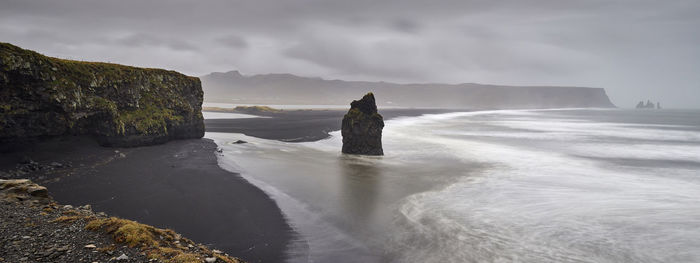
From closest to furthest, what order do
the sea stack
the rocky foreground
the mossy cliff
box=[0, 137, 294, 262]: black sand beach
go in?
the rocky foreground → box=[0, 137, 294, 262]: black sand beach → the mossy cliff → the sea stack

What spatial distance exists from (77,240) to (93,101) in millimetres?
15707

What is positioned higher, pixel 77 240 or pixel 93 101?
pixel 93 101

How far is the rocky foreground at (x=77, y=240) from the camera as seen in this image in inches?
213

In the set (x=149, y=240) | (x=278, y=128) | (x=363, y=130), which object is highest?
(x=363, y=130)

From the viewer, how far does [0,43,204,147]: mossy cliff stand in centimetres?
1409

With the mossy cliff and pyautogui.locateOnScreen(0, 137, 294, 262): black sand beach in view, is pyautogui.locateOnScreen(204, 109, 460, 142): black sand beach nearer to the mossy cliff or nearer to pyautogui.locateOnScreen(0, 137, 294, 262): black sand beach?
the mossy cliff

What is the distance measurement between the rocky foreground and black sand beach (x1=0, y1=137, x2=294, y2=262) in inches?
69.7

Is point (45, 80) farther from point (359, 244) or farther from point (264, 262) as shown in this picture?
point (359, 244)

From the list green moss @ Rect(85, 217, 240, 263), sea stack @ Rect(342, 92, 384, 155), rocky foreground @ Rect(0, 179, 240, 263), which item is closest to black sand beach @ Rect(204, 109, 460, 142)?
sea stack @ Rect(342, 92, 384, 155)

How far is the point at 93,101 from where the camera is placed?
59.5 ft

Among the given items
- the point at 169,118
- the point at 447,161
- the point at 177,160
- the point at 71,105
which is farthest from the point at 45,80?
the point at 447,161

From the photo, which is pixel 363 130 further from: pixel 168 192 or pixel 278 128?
pixel 278 128

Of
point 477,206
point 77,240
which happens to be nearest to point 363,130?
point 477,206

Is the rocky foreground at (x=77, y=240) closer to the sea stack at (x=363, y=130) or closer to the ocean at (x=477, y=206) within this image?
the ocean at (x=477, y=206)
